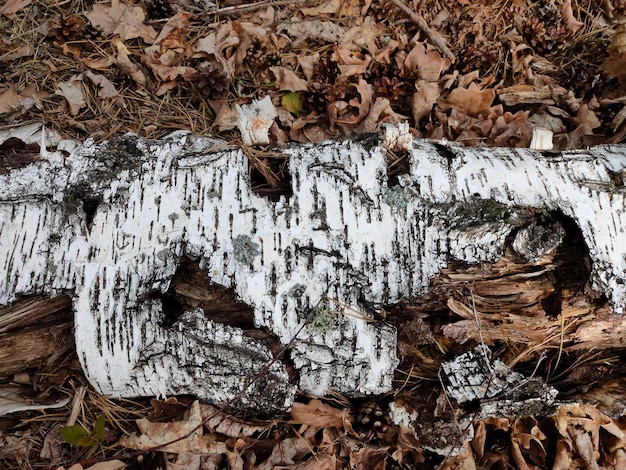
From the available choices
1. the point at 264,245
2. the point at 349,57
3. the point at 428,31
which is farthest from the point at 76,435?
the point at 428,31

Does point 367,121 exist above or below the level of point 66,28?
below

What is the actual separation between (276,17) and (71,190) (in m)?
1.66

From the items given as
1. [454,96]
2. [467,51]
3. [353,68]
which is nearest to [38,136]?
[353,68]

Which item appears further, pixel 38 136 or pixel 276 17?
pixel 276 17

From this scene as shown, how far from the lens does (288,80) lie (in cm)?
258

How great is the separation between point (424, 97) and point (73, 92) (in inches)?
74.7

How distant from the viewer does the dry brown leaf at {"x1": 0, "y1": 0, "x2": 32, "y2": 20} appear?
2.56 metres

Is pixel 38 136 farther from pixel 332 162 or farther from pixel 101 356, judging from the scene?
pixel 332 162

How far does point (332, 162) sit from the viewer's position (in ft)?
5.72

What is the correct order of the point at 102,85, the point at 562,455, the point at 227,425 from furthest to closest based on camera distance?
the point at 102,85
the point at 562,455
the point at 227,425

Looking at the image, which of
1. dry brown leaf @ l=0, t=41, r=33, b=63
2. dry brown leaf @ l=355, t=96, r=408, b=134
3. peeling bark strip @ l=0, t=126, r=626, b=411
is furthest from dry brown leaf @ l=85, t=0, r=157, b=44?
dry brown leaf @ l=355, t=96, r=408, b=134

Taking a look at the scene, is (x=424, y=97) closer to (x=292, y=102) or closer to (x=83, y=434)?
(x=292, y=102)

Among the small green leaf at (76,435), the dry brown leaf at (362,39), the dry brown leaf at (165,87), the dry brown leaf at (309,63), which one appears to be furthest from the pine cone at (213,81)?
the small green leaf at (76,435)

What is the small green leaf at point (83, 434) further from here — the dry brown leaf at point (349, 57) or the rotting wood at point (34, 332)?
the dry brown leaf at point (349, 57)
